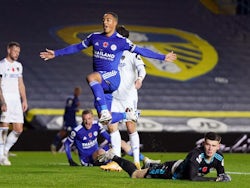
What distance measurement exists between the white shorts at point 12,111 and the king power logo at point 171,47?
34.5ft

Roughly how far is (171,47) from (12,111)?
12035mm

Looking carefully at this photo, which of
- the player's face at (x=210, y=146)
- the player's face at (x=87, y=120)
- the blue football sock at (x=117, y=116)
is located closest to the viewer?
the player's face at (x=210, y=146)

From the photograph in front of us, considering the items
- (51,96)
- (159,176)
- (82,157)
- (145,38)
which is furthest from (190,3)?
(159,176)

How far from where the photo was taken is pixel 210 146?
955 cm

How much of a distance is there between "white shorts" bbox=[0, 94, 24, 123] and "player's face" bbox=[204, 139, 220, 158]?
525 cm

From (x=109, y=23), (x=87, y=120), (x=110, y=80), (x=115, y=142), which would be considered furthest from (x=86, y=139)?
(x=109, y=23)

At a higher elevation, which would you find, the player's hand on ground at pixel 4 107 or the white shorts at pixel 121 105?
the white shorts at pixel 121 105

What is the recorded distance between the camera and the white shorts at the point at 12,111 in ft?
46.4

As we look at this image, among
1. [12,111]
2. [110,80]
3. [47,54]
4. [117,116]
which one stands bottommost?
[12,111]

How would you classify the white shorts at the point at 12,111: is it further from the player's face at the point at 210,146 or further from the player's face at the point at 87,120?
the player's face at the point at 210,146

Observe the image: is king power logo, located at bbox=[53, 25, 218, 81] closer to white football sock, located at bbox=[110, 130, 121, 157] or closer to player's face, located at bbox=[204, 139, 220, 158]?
white football sock, located at bbox=[110, 130, 121, 157]

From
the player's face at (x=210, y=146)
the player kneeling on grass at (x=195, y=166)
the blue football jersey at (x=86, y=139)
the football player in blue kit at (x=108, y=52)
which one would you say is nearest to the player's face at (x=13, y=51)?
the blue football jersey at (x=86, y=139)

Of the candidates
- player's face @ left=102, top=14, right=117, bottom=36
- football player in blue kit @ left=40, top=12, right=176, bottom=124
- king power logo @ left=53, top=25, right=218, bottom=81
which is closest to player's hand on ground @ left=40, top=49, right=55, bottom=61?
football player in blue kit @ left=40, top=12, right=176, bottom=124

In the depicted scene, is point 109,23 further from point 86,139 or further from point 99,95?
point 86,139
